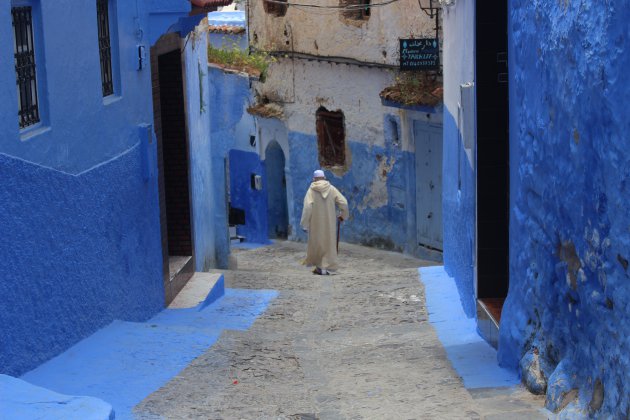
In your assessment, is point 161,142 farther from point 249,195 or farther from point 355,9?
point 249,195

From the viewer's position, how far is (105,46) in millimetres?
10047

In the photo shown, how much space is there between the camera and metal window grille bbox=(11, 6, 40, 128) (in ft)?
25.4

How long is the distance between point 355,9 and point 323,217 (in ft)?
17.2

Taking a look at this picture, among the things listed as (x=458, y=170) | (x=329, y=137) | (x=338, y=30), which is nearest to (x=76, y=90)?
(x=458, y=170)

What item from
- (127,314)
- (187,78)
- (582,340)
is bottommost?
(127,314)

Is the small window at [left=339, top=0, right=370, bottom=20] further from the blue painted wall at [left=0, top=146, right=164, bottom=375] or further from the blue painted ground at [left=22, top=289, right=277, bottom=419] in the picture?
the blue painted ground at [left=22, top=289, right=277, bottom=419]

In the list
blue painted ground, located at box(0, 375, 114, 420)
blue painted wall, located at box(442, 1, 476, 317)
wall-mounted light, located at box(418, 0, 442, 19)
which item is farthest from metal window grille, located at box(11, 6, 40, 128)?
wall-mounted light, located at box(418, 0, 442, 19)

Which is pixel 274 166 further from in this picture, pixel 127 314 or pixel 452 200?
pixel 127 314

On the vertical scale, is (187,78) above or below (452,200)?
above

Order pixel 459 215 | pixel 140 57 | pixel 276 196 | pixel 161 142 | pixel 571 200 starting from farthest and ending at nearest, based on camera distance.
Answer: pixel 276 196, pixel 161 142, pixel 459 215, pixel 140 57, pixel 571 200

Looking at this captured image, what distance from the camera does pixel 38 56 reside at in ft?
26.5

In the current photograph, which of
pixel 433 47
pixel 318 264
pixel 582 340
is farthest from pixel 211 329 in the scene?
pixel 433 47

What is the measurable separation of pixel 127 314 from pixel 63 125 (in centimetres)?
226

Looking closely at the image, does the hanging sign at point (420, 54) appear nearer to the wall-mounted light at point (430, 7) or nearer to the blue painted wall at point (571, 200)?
the wall-mounted light at point (430, 7)
